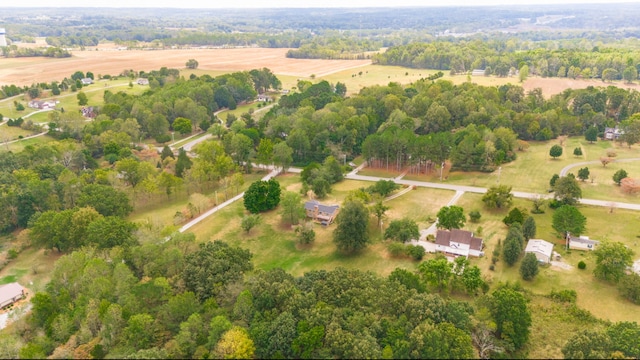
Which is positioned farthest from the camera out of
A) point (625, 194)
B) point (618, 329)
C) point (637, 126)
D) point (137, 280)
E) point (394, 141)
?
point (637, 126)

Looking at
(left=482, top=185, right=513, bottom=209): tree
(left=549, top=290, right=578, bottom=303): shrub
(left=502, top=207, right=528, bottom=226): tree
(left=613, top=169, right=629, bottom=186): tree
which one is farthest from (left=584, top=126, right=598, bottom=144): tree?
(left=549, top=290, right=578, bottom=303): shrub

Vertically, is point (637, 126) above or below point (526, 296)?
above

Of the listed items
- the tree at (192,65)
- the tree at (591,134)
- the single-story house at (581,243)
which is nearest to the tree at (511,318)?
the single-story house at (581,243)

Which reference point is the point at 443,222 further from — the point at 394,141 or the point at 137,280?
the point at 137,280

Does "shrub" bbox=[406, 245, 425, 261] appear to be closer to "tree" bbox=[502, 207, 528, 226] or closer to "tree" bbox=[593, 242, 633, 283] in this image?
"tree" bbox=[502, 207, 528, 226]

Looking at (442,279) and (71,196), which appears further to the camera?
(71,196)

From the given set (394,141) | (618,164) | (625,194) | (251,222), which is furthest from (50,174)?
(618,164)
